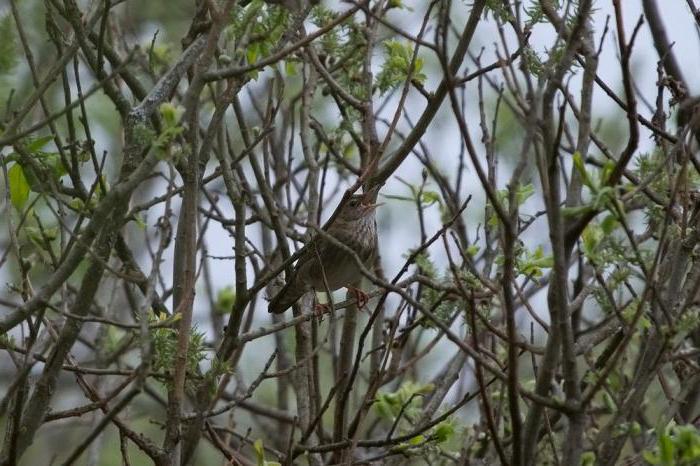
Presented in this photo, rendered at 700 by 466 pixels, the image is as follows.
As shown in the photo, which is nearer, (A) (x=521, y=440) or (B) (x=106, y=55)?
(A) (x=521, y=440)

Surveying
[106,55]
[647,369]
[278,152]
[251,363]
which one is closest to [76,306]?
[106,55]

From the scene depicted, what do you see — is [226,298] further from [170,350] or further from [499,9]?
[499,9]

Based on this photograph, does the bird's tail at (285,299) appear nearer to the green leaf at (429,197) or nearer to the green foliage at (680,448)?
the green leaf at (429,197)

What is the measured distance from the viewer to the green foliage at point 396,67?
554 cm

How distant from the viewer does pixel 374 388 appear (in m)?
4.47

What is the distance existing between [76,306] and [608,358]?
2300mm

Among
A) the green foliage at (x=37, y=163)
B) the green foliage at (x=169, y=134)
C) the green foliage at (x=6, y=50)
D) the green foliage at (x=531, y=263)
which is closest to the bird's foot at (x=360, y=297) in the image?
the green foliage at (x=531, y=263)

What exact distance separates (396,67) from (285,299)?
165cm

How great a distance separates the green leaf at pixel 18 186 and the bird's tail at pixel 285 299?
7.25ft

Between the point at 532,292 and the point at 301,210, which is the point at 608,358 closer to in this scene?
the point at 532,292

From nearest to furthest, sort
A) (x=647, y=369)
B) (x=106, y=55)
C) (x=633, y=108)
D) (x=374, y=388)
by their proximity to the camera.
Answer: (x=633, y=108) < (x=647, y=369) < (x=374, y=388) < (x=106, y=55)

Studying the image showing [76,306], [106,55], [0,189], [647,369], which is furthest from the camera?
[0,189]

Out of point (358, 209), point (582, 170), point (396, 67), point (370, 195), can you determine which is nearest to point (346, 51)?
point (396, 67)

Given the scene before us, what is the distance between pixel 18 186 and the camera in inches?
161
